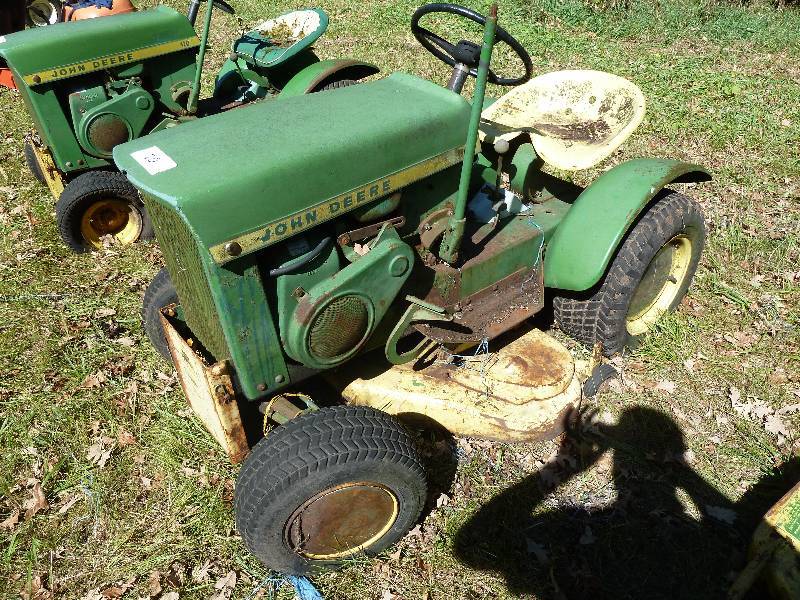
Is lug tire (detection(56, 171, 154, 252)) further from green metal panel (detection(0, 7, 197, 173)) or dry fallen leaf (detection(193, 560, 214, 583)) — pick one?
dry fallen leaf (detection(193, 560, 214, 583))

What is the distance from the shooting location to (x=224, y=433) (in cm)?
258

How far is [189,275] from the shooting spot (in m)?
2.44

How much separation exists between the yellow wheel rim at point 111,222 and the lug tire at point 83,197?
3cm

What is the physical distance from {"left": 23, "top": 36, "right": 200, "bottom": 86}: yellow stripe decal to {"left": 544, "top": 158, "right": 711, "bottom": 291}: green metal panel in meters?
3.29

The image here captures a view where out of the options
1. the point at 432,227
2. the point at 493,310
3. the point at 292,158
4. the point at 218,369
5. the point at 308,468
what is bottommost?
the point at 493,310

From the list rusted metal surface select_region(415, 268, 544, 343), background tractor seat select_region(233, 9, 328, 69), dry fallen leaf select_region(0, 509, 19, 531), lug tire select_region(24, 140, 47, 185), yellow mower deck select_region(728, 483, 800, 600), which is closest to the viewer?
yellow mower deck select_region(728, 483, 800, 600)

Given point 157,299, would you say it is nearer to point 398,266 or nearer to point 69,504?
point 69,504

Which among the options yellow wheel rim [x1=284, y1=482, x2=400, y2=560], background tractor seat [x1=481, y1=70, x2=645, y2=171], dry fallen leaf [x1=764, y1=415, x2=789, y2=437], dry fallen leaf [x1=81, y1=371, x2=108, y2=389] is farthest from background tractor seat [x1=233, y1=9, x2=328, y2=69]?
dry fallen leaf [x1=764, y1=415, x2=789, y2=437]

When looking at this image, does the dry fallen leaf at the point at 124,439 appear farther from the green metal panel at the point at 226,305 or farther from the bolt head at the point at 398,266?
the bolt head at the point at 398,266

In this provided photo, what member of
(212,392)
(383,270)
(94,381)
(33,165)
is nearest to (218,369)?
(212,392)

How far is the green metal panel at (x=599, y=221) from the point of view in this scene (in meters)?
2.99

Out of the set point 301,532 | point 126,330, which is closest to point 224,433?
point 301,532

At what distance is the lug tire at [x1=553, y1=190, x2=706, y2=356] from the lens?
10.4ft

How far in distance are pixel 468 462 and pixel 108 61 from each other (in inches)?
146
